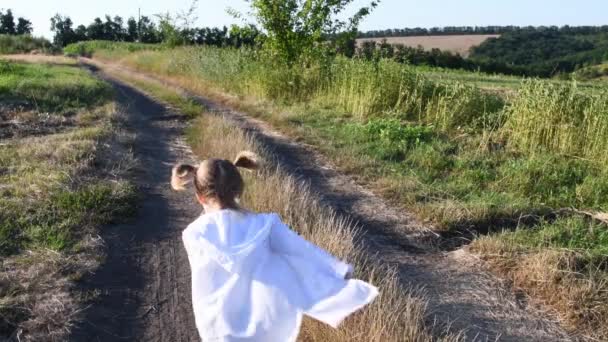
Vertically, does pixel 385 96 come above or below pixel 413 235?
above

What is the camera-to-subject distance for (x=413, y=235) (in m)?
6.29

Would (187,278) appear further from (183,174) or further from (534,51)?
(534,51)

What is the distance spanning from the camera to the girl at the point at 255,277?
120 inches

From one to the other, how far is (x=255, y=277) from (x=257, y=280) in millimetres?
17

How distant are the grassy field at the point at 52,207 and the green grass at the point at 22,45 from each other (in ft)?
121

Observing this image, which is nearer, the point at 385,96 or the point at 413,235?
the point at 413,235

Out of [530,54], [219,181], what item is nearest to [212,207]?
[219,181]

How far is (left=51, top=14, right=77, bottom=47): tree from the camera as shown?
62.4m

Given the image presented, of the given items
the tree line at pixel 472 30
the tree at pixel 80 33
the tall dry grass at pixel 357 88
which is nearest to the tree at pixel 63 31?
the tree at pixel 80 33

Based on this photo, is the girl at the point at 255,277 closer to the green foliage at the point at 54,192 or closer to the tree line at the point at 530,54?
the green foliage at the point at 54,192

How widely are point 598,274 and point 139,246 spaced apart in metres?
3.64

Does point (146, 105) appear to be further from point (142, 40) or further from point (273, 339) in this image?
point (142, 40)

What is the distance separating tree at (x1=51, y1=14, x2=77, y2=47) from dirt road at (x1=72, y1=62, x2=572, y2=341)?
59134mm

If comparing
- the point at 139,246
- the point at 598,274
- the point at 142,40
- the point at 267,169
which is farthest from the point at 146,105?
A: the point at 142,40
